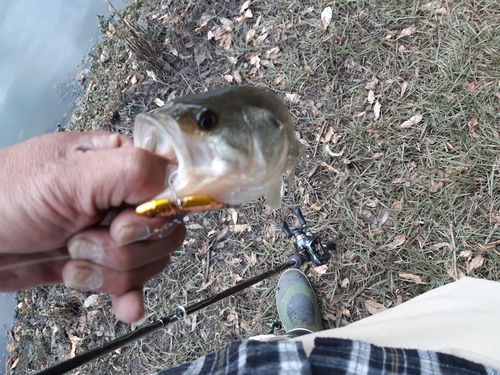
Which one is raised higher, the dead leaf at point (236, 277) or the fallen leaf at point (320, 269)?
the dead leaf at point (236, 277)

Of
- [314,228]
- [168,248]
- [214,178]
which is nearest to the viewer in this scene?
[214,178]

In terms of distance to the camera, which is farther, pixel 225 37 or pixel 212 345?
pixel 225 37

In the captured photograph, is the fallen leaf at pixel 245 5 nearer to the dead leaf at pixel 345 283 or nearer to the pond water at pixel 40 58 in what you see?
the pond water at pixel 40 58

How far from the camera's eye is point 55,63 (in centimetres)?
638

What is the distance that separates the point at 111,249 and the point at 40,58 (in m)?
6.40

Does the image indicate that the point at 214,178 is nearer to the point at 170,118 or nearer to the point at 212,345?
the point at 170,118

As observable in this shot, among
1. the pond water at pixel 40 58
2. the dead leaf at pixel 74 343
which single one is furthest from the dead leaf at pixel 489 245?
the pond water at pixel 40 58

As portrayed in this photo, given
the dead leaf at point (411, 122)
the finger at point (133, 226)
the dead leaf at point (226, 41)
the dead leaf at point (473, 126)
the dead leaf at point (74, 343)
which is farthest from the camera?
the dead leaf at point (226, 41)

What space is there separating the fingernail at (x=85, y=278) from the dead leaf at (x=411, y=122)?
Result: 2.80 metres

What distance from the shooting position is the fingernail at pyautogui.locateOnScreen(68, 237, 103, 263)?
1513 mm

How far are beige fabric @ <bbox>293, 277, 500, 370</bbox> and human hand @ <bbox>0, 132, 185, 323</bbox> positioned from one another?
1.03 meters

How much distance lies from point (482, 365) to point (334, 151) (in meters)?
2.12

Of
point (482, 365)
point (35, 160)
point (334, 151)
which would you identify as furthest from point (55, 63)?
point (482, 365)

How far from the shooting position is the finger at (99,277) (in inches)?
61.2
